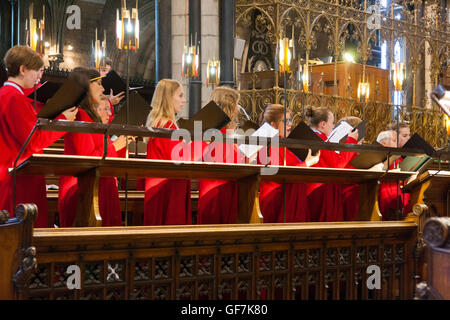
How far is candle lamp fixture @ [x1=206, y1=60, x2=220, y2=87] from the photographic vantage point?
10.5 m

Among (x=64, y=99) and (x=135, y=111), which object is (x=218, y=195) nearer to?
(x=135, y=111)

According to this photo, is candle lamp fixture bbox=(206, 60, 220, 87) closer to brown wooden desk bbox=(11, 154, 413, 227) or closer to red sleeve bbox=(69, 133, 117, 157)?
brown wooden desk bbox=(11, 154, 413, 227)

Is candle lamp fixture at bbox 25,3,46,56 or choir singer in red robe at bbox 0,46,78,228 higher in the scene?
candle lamp fixture at bbox 25,3,46,56

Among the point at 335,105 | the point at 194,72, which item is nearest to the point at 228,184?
the point at 194,72

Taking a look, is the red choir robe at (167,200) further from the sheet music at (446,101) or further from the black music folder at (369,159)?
the sheet music at (446,101)

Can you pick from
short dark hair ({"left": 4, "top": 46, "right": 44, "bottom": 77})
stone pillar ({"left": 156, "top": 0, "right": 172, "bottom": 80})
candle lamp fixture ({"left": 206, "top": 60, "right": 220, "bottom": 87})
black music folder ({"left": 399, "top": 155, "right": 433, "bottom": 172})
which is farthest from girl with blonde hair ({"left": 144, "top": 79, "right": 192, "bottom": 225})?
stone pillar ({"left": 156, "top": 0, "right": 172, "bottom": 80})

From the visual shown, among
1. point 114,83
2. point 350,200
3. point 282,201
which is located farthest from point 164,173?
point 114,83

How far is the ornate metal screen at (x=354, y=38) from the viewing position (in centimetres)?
1152

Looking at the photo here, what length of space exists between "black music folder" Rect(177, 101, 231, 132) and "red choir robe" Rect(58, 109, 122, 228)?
68 centimetres

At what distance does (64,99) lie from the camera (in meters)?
3.51

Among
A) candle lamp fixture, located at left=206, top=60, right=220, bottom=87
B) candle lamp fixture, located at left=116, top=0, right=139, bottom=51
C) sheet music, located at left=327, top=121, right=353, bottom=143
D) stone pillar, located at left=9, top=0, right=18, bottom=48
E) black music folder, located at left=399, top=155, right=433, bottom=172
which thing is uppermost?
stone pillar, located at left=9, top=0, right=18, bottom=48

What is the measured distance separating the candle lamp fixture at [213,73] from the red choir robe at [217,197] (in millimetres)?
5584

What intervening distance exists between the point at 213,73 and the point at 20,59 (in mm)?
6445
